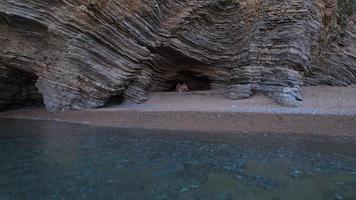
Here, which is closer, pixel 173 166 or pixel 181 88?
pixel 173 166

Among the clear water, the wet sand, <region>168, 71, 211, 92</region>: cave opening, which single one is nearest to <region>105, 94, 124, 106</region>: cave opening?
the wet sand

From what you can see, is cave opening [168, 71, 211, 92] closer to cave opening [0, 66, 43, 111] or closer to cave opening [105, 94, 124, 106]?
cave opening [105, 94, 124, 106]

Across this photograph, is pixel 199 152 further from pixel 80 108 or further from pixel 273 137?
pixel 80 108

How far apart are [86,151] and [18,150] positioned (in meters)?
1.65

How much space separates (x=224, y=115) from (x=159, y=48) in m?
5.02

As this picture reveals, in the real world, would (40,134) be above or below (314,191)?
above

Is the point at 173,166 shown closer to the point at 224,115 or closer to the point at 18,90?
the point at 224,115

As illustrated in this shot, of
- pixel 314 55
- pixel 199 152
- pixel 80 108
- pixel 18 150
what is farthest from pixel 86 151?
pixel 314 55

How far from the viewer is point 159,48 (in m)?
16.9

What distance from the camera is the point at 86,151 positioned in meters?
9.48

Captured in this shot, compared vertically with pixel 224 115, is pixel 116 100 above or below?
above

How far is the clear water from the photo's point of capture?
21.8 ft

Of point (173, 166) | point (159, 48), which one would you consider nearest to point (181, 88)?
point (159, 48)

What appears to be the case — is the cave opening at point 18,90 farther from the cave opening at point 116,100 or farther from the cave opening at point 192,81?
the cave opening at point 192,81
